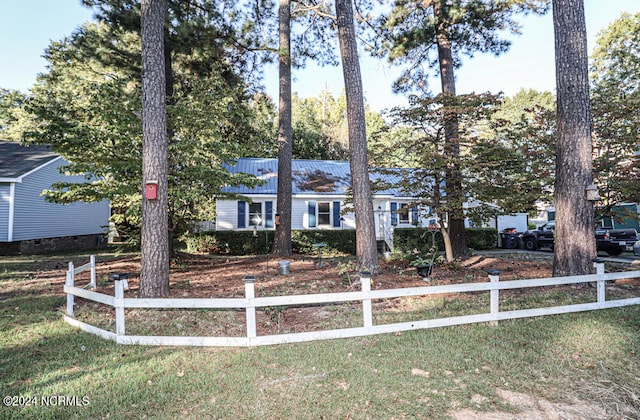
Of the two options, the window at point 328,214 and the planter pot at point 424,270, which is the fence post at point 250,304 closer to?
the planter pot at point 424,270

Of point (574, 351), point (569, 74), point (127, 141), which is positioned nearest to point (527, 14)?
point (569, 74)

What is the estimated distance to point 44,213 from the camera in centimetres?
1521

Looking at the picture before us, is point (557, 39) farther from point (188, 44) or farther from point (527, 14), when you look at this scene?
point (188, 44)

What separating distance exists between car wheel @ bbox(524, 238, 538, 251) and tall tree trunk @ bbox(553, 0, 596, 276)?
37.1 ft

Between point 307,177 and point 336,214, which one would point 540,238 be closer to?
point 336,214

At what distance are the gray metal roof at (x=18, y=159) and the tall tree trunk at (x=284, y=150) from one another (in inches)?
434

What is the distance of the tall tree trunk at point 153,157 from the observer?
5434 mm

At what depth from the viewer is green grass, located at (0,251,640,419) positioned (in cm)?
273

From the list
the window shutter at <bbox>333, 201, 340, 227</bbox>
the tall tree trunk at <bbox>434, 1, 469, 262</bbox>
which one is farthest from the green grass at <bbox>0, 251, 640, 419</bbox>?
the window shutter at <bbox>333, 201, 340, 227</bbox>

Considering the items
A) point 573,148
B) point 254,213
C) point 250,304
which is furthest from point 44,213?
point 573,148

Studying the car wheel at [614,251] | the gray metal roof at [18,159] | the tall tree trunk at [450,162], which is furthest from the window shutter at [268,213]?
the car wheel at [614,251]

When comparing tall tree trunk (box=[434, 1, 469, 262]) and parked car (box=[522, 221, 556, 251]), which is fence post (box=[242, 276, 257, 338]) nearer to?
tall tree trunk (box=[434, 1, 469, 262])

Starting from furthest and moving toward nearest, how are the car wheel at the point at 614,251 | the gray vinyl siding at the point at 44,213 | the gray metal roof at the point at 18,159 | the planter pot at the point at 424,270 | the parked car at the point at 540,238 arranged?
1. the parked car at the point at 540,238
2. the gray vinyl siding at the point at 44,213
3. the gray metal roof at the point at 18,159
4. the car wheel at the point at 614,251
5. the planter pot at the point at 424,270

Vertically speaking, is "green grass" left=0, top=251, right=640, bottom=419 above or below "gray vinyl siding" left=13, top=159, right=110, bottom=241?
below
